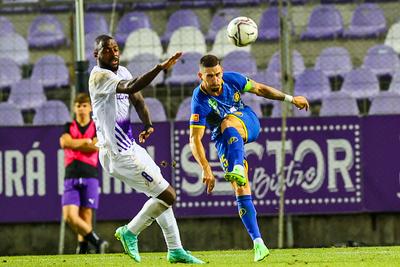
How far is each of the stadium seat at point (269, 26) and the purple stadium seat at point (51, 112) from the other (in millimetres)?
3256

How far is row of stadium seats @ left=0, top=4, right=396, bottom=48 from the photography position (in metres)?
17.8

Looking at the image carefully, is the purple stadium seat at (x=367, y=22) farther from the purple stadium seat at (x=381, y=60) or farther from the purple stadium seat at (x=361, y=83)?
the purple stadium seat at (x=361, y=83)

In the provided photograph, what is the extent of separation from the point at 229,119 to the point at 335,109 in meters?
5.69

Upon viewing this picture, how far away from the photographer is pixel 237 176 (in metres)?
10.0

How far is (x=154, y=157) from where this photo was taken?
15.2 metres

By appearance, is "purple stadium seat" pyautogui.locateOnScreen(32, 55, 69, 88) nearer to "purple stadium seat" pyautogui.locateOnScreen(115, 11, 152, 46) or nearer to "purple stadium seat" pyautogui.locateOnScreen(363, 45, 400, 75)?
"purple stadium seat" pyautogui.locateOnScreen(115, 11, 152, 46)

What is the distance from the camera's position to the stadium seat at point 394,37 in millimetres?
17078


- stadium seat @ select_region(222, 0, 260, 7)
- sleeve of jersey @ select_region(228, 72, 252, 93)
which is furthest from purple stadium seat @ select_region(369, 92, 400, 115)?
sleeve of jersey @ select_region(228, 72, 252, 93)

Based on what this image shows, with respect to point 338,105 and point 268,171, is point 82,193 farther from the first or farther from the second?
point 338,105

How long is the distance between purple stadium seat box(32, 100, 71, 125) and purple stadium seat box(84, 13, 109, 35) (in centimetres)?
203

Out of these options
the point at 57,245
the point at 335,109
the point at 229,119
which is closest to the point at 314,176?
the point at 335,109

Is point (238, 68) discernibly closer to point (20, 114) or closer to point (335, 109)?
point (335, 109)

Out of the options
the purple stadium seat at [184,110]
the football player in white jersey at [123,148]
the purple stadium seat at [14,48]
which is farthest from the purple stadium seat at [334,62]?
the football player in white jersey at [123,148]

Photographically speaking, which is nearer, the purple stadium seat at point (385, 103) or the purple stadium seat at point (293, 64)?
the purple stadium seat at point (385, 103)
